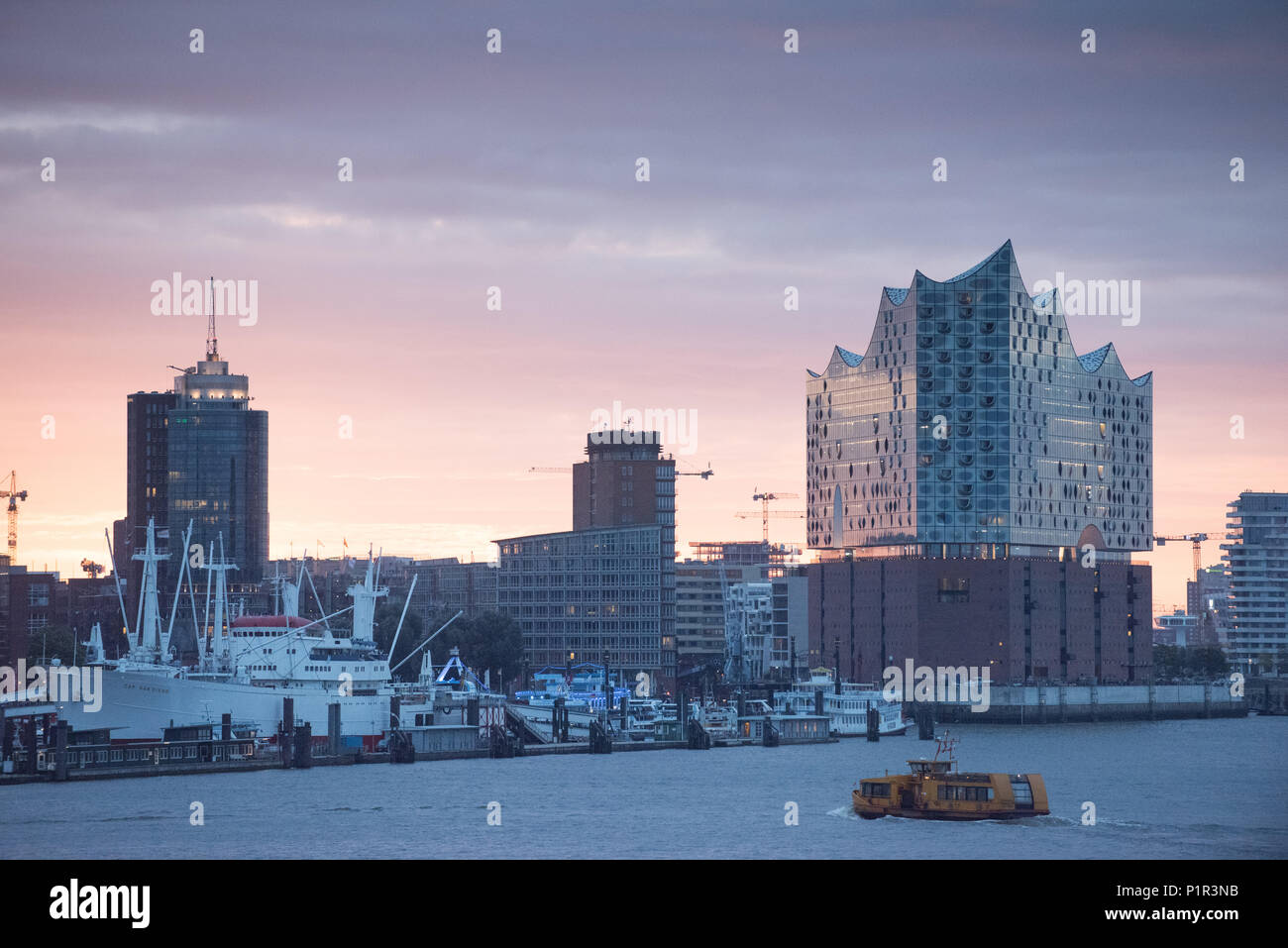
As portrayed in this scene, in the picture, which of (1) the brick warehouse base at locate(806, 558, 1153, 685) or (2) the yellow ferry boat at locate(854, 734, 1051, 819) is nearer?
(2) the yellow ferry boat at locate(854, 734, 1051, 819)

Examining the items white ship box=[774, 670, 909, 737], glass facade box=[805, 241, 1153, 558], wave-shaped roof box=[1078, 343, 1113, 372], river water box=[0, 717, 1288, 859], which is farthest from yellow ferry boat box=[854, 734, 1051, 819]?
wave-shaped roof box=[1078, 343, 1113, 372]

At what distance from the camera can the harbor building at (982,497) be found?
180m

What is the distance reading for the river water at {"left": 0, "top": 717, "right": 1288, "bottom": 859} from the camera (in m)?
63.7

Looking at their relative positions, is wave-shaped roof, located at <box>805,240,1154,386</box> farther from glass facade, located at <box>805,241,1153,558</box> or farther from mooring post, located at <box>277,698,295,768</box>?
mooring post, located at <box>277,698,295,768</box>

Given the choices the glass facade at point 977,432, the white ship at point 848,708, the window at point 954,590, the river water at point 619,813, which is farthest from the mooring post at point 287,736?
the glass facade at point 977,432

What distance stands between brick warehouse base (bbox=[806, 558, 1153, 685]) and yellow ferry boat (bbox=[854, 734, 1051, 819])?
104 metres

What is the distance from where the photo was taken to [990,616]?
178500mm

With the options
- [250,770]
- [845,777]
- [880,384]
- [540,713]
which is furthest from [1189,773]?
[880,384]

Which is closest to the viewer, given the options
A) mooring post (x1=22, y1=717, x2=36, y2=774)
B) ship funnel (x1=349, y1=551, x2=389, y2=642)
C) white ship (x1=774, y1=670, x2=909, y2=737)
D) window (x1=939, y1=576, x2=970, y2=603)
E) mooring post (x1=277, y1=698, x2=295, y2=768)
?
mooring post (x1=22, y1=717, x2=36, y2=774)

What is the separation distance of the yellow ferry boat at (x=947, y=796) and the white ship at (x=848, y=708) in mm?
71979

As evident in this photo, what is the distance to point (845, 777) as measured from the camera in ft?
331
